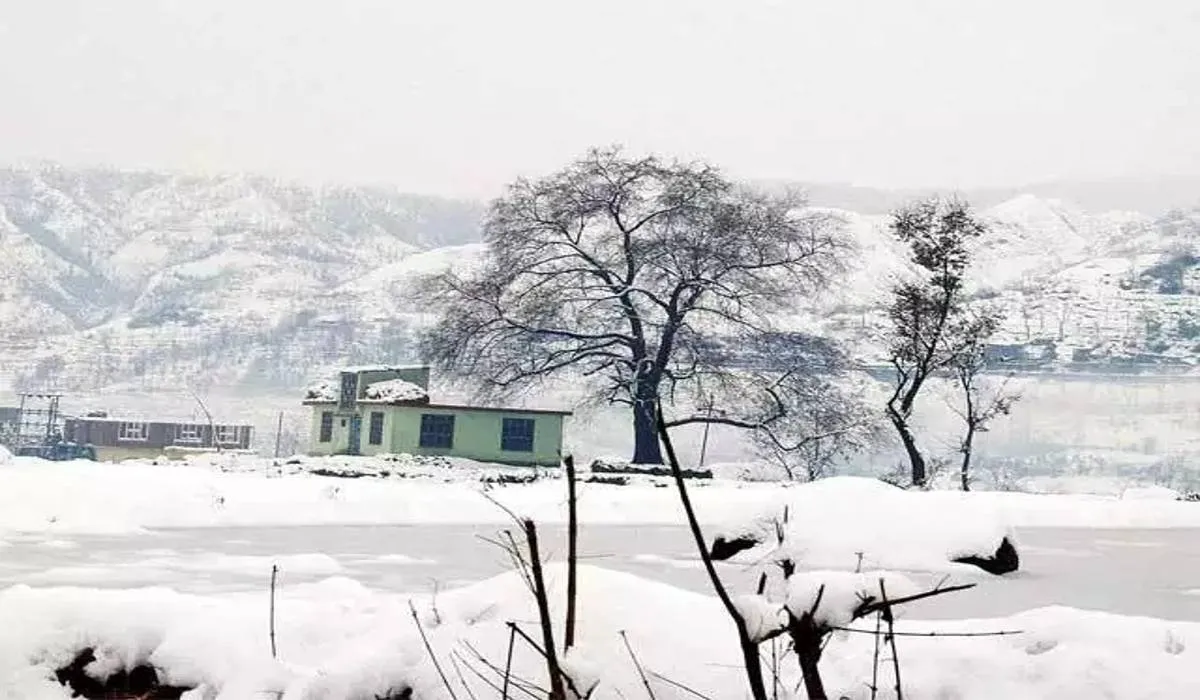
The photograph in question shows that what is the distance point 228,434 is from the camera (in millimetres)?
22000

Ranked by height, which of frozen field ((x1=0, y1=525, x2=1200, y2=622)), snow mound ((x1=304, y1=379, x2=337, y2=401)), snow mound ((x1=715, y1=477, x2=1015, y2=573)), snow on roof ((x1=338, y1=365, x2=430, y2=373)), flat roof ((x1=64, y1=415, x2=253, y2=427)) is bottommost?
frozen field ((x1=0, y1=525, x2=1200, y2=622))

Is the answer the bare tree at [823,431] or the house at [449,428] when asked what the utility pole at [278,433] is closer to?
the house at [449,428]

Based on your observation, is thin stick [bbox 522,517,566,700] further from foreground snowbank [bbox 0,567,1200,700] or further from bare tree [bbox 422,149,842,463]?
bare tree [bbox 422,149,842,463]

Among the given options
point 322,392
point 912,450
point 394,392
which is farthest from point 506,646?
point 322,392

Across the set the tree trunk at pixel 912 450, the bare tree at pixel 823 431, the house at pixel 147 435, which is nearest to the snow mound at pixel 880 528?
the tree trunk at pixel 912 450

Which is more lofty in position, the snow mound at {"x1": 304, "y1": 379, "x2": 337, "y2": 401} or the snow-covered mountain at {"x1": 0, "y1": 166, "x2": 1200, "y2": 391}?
the snow-covered mountain at {"x1": 0, "y1": 166, "x2": 1200, "y2": 391}

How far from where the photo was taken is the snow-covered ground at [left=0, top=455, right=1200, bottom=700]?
2.20m

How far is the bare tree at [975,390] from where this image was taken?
55.2 feet

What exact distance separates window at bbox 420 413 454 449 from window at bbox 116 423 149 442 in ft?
19.0

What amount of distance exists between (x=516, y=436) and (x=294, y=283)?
19.8 meters

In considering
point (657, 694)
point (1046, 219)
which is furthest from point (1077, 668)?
point (1046, 219)

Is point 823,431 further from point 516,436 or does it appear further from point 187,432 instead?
point 187,432

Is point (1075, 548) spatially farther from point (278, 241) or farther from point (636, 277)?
point (278, 241)

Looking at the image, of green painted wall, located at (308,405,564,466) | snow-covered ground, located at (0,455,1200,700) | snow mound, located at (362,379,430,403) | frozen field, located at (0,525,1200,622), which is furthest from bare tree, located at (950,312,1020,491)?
snow-covered ground, located at (0,455,1200,700)
